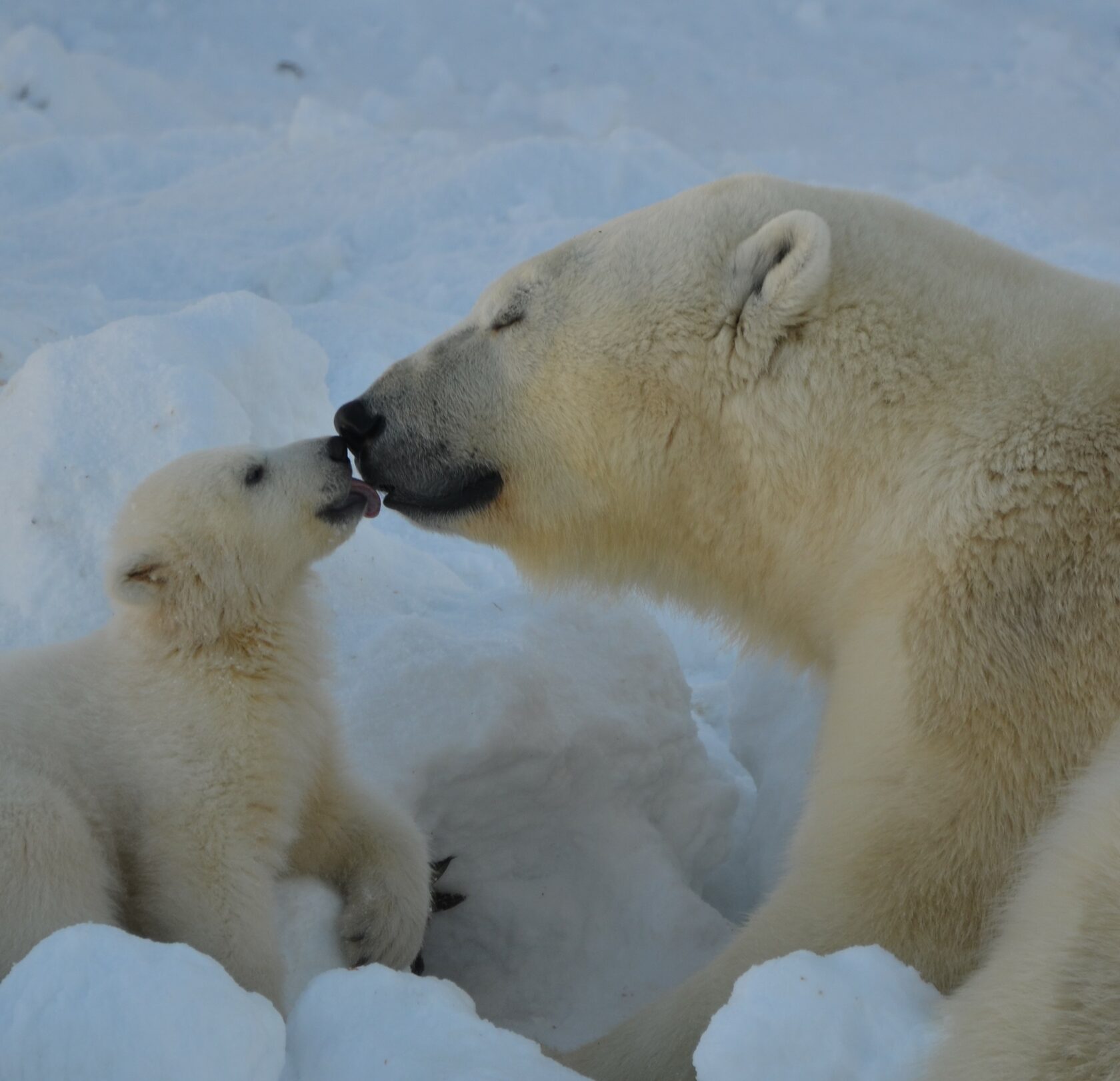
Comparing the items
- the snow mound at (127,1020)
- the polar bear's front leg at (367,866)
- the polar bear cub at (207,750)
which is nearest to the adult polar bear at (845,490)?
the polar bear cub at (207,750)

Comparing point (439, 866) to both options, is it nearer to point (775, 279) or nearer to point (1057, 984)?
point (775, 279)

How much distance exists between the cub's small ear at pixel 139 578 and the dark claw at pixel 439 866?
3.00 feet

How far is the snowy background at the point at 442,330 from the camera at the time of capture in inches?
56.1

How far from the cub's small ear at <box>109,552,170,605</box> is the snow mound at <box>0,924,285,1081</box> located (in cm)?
101

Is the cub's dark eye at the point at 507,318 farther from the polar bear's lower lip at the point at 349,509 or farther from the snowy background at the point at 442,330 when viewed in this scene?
the snowy background at the point at 442,330

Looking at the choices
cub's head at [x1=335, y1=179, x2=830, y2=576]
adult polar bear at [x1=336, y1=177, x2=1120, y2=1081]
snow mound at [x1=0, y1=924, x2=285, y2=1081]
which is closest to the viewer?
snow mound at [x1=0, y1=924, x2=285, y2=1081]

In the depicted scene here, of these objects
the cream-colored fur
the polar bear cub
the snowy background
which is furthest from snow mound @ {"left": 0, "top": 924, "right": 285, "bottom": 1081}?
the cream-colored fur

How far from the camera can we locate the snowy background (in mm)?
1424

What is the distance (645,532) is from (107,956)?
3.94 ft

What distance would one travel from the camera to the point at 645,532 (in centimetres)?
225

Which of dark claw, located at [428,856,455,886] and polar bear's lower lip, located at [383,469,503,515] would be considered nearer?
polar bear's lower lip, located at [383,469,503,515]

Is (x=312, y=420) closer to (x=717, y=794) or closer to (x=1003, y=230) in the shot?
(x=717, y=794)

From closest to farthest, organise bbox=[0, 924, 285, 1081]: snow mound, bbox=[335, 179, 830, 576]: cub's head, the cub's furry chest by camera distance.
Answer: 1. bbox=[0, 924, 285, 1081]: snow mound
2. bbox=[335, 179, 830, 576]: cub's head
3. the cub's furry chest

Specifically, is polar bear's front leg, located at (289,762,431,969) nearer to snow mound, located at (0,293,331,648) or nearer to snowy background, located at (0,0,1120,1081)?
snowy background, located at (0,0,1120,1081)
